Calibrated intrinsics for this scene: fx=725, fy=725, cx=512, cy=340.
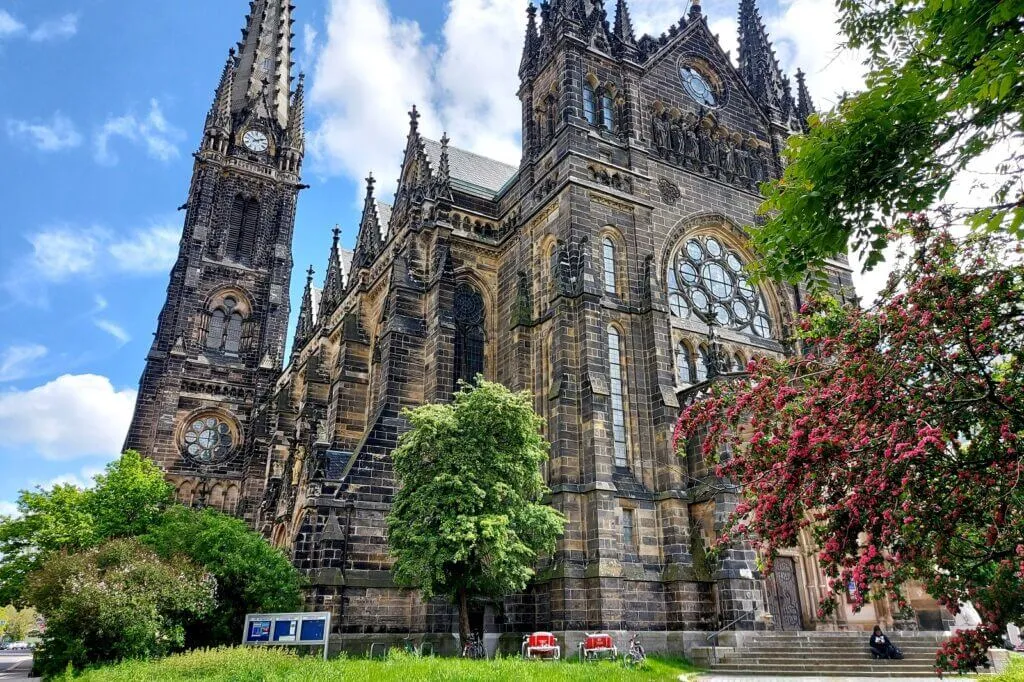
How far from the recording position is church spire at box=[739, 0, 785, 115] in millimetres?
32375

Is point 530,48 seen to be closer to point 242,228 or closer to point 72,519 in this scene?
point 72,519

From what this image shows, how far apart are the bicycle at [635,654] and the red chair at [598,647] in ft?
1.29

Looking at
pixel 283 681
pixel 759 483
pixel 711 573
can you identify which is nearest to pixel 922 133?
pixel 759 483

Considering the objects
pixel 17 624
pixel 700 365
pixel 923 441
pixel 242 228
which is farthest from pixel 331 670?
pixel 17 624

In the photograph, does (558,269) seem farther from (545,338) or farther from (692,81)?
(692,81)

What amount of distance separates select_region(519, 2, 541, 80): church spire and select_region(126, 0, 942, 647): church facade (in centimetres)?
10

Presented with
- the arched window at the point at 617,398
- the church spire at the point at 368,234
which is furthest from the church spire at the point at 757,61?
the church spire at the point at 368,234

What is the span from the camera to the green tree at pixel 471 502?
17594 mm

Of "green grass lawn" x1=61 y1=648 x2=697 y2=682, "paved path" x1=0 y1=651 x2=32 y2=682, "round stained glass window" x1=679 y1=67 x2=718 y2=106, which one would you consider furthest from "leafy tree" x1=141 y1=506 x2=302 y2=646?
"round stained glass window" x1=679 y1=67 x2=718 y2=106

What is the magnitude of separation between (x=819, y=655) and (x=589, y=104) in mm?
19580

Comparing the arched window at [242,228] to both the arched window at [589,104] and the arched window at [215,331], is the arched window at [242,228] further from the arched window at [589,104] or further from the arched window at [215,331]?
the arched window at [589,104]

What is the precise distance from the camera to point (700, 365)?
2514 centimetres

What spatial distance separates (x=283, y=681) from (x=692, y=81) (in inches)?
1071

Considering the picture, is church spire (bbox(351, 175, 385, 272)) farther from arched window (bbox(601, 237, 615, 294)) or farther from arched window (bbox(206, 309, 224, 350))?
arched window (bbox(206, 309, 224, 350))
